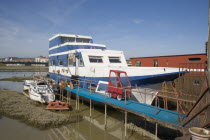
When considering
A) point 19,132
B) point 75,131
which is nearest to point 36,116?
point 19,132

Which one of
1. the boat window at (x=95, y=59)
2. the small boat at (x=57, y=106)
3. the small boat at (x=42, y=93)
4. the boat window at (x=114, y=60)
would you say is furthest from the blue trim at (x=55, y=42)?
the small boat at (x=57, y=106)

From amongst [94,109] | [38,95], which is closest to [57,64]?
[38,95]

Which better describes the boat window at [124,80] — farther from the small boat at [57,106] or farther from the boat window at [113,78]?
the small boat at [57,106]

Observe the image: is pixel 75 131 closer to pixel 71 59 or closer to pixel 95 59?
pixel 95 59

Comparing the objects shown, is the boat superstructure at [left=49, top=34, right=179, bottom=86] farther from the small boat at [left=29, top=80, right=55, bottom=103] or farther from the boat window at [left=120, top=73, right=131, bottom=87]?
the small boat at [left=29, top=80, right=55, bottom=103]

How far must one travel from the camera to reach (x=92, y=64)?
12.1 meters

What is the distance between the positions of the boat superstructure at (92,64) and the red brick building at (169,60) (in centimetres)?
608

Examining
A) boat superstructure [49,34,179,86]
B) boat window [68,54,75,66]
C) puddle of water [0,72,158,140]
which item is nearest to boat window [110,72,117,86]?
boat superstructure [49,34,179,86]

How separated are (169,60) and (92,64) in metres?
10.0

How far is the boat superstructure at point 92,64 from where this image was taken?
9742mm

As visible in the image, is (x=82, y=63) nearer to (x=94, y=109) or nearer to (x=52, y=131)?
(x=94, y=109)

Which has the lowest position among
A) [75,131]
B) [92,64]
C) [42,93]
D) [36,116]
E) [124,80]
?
[75,131]

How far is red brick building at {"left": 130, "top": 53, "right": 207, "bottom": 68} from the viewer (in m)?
15.4

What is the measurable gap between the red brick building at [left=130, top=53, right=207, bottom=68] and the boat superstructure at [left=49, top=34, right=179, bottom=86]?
6.08 meters
